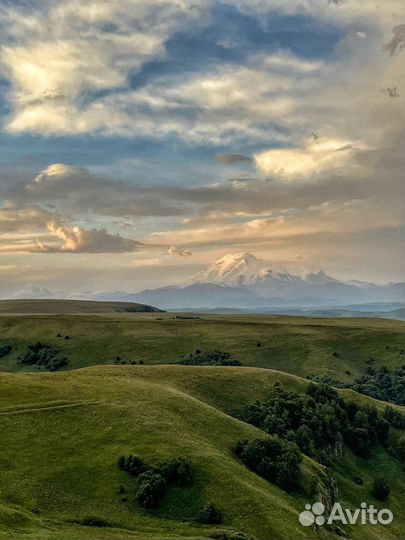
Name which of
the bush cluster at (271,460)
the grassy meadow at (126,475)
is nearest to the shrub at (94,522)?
the grassy meadow at (126,475)

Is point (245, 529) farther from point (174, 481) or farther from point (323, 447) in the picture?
point (323, 447)

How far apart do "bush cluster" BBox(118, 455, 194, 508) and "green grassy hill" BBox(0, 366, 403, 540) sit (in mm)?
1163

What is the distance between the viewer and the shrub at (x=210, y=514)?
6150 cm

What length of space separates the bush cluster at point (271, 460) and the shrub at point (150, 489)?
17.3m

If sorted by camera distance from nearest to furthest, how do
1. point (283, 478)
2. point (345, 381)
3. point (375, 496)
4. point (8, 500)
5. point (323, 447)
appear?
point (8, 500) → point (283, 478) → point (375, 496) → point (323, 447) → point (345, 381)

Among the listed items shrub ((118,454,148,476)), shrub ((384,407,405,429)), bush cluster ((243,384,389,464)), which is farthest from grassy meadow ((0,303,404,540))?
shrub ((384,407,405,429))

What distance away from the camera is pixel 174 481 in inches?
2650

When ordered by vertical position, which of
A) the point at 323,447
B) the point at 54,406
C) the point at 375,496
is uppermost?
the point at 54,406

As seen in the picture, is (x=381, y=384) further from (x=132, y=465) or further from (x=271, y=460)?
(x=132, y=465)

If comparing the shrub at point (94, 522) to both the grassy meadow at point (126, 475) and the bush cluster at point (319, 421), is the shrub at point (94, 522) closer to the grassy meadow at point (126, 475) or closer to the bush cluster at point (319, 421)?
the grassy meadow at point (126, 475)

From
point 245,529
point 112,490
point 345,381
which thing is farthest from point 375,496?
point 345,381

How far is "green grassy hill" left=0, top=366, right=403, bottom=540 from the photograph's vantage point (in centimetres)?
5947

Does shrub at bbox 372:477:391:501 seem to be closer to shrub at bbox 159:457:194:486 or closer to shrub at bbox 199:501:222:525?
shrub at bbox 159:457:194:486

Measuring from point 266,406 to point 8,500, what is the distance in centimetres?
6104
